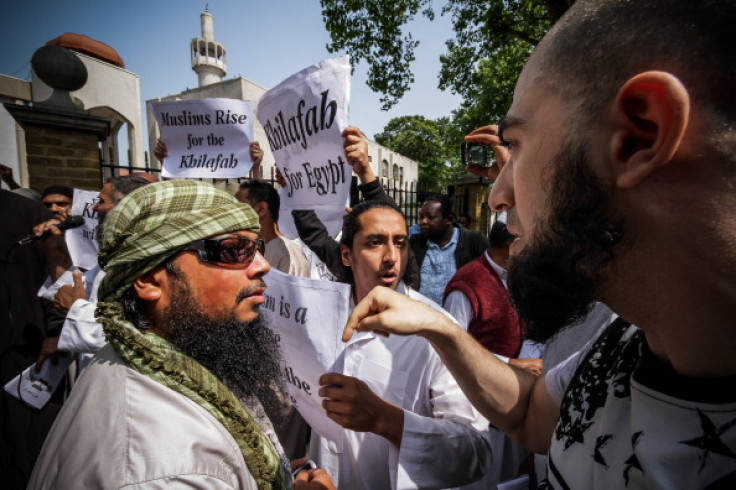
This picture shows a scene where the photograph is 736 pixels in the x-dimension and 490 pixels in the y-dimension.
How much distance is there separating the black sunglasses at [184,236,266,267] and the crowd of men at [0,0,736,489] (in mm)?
11

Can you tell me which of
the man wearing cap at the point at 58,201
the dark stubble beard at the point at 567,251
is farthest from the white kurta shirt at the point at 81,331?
the dark stubble beard at the point at 567,251

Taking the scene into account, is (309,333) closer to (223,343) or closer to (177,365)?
(223,343)

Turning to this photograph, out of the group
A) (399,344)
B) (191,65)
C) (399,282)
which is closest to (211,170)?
(399,282)

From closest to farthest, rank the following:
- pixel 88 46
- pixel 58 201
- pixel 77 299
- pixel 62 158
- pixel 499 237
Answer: pixel 77 299 → pixel 499 237 → pixel 58 201 → pixel 62 158 → pixel 88 46

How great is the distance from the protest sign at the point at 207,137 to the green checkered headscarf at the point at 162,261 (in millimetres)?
2161

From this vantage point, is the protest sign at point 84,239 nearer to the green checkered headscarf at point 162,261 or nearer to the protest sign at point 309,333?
the green checkered headscarf at point 162,261

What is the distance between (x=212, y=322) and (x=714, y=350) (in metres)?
1.65

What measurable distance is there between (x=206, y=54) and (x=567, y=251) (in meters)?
61.0

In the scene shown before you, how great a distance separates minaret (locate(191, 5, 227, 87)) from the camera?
166 feet

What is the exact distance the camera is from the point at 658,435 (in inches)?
30.0

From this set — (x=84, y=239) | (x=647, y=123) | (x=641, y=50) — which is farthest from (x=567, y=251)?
(x=84, y=239)

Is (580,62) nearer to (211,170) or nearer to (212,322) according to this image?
(212,322)

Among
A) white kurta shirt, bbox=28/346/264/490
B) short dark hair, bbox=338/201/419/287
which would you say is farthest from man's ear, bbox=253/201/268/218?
white kurta shirt, bbox=28/346/264/490

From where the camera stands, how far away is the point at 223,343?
159 cm
